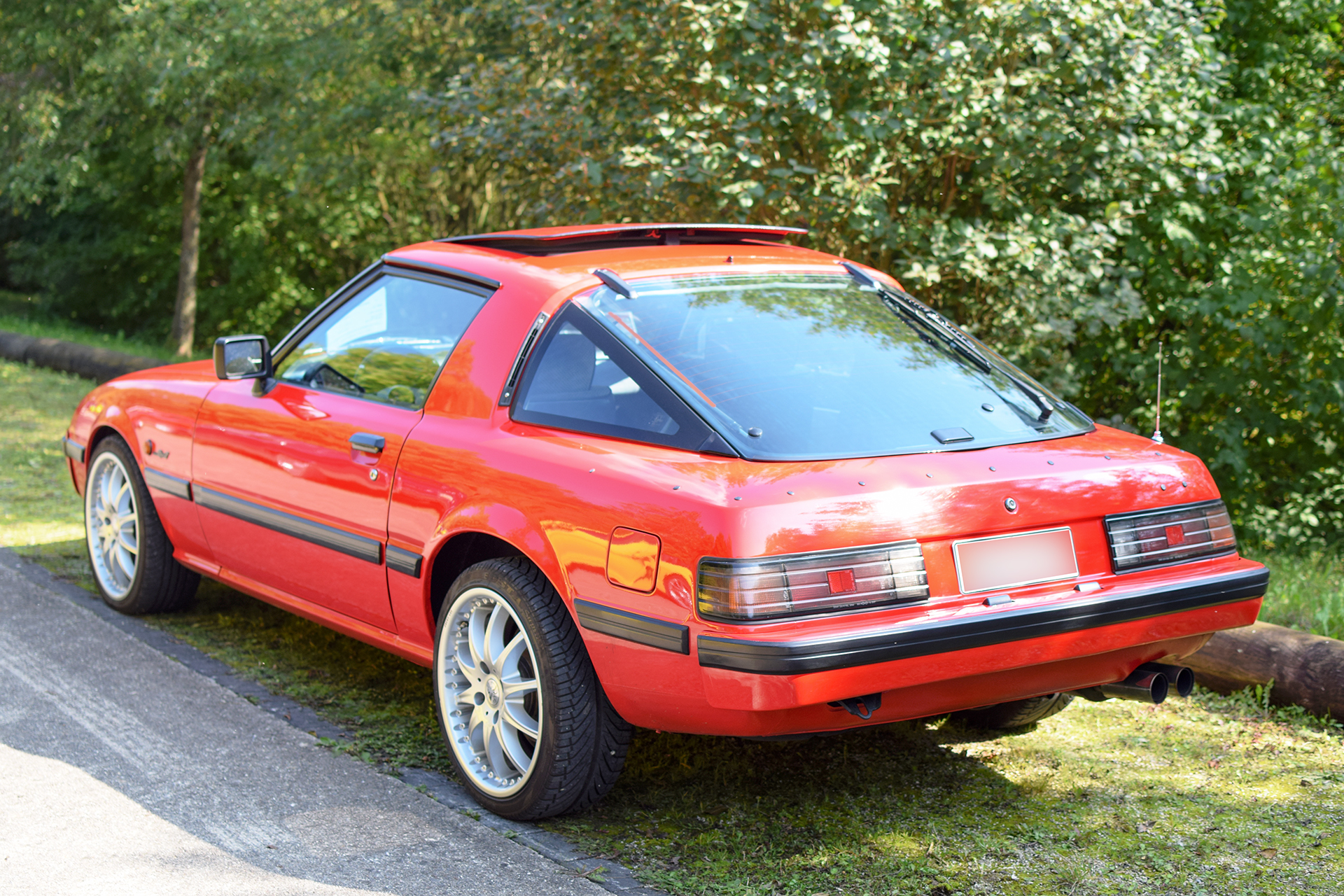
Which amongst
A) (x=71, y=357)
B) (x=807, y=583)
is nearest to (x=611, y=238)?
(x=807, y=583)

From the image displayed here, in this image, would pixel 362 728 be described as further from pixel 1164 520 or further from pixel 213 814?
pixel 1164 520

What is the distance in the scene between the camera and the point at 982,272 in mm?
7469

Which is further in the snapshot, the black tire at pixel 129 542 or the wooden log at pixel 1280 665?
the black tire at pixel 129 542

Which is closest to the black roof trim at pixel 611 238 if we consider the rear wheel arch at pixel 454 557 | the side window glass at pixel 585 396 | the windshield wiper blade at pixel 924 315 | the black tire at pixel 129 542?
the windshield wiper blade at pixel 924 315

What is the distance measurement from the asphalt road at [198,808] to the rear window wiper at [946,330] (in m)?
1.99

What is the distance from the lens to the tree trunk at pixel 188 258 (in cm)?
2092

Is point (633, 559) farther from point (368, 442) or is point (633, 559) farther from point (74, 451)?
point (74, 451)

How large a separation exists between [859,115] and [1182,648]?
418 centimetres

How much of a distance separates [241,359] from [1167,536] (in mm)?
3279

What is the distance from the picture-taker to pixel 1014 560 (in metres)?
3.38

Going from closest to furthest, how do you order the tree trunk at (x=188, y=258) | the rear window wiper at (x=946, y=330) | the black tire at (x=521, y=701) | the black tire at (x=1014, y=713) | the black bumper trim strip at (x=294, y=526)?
the black tire at (x=521, y=701)
the rear window wiper at (x=946, y=330)
the black bumper trim strip at (x=294, y=526)
the black tire at (x=1014, y=713)
the tree trunk at (x=188, y=258)

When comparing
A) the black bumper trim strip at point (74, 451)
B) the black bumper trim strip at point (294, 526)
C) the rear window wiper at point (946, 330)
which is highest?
the rear window wiper at point (946, 330)

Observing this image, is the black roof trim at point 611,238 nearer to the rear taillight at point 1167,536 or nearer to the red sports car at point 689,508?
the red sports car at point 689,508

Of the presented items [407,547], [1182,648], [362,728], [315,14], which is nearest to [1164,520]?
[1182,648]
